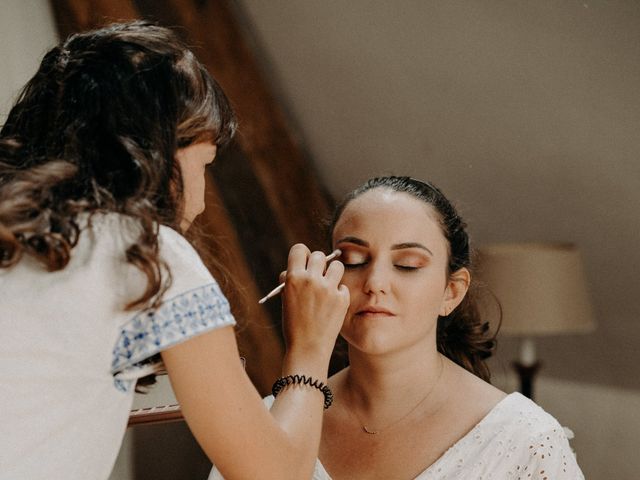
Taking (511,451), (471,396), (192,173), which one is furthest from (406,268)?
(192,173)

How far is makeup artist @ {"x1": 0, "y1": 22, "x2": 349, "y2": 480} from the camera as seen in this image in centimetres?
96

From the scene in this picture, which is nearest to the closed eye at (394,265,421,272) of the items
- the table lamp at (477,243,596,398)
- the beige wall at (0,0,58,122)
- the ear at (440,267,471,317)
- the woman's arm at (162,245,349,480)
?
the ear at (440,267,471,317)

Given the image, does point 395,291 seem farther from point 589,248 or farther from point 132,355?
point 589,248

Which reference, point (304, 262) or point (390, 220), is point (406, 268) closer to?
point (390, 220)

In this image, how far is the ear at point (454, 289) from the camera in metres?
1.68

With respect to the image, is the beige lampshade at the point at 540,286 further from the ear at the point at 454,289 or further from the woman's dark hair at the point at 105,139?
the woman's dark hair at the point at 105,139

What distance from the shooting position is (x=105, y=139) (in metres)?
1.04

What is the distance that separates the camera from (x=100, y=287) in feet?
3.17

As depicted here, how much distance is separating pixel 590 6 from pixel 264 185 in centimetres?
145

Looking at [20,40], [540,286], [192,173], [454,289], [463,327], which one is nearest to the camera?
[192,173]

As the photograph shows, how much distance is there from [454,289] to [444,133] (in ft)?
4.31

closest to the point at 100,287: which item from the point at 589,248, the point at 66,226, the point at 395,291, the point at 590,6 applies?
the point at 66,226

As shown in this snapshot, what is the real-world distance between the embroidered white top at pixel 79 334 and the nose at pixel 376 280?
558mm

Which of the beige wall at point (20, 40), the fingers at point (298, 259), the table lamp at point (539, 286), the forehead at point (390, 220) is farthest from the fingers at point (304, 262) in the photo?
the table lamp at point (539, 286)
